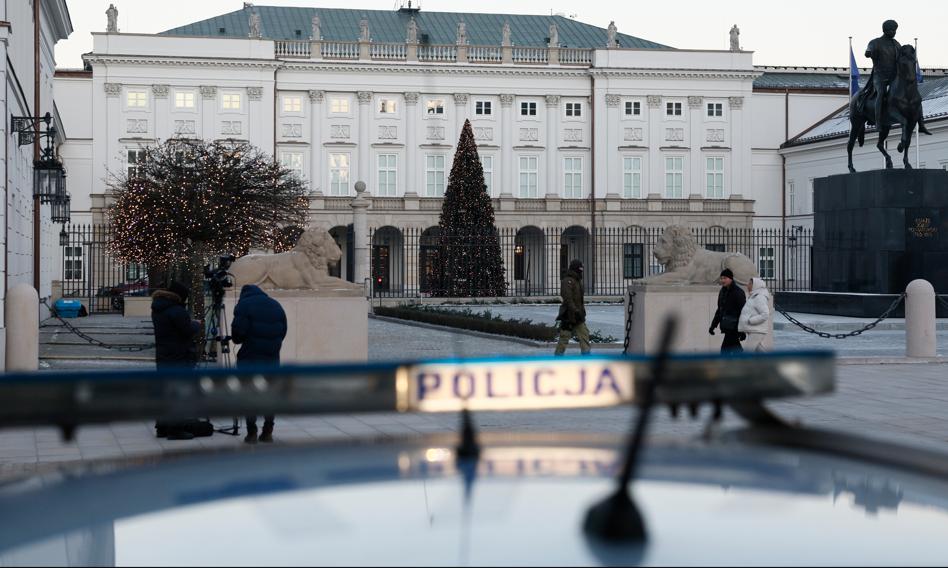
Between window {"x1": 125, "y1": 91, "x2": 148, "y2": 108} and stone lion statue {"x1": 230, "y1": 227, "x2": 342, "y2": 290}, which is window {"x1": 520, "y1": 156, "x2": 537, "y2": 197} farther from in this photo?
stone lion statue {"x1": 230, "y1": 227, "x2": 342, "y2": 290}

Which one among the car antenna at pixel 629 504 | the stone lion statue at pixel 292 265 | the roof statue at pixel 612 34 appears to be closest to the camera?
the car antenna at pixel 629 504

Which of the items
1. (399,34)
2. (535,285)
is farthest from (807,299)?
(399,34)

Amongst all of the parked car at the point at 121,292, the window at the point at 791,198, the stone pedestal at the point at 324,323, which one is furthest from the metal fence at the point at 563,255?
the stone pedestal at the point at 324,323

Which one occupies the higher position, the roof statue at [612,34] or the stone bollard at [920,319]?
the roof statue at [612,34]

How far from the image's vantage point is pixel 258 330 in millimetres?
10328

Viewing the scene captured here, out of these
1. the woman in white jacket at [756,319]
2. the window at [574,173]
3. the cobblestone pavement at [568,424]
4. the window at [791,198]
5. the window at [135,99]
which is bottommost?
the cobblestone pavement at [568,424]

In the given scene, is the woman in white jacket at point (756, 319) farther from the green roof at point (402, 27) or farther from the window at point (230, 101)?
the green roof at point (402, 27)

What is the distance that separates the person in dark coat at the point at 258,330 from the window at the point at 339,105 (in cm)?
5731

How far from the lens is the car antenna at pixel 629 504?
69.0 inches

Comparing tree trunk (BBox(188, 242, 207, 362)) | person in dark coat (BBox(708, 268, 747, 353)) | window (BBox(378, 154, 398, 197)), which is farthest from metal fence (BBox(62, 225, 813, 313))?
person in dark coat (BBox(708, 268, 747, 353))

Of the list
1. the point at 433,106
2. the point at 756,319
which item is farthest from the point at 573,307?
the point at 433,106

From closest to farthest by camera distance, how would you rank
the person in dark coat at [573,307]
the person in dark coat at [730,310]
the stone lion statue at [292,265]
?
the person in dark coat at [730,310] < the stone lion statue at [292,265] < the person in dark coat at [573,307]

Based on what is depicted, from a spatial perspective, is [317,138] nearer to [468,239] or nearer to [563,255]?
[563,255]

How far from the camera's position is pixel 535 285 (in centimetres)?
6400
